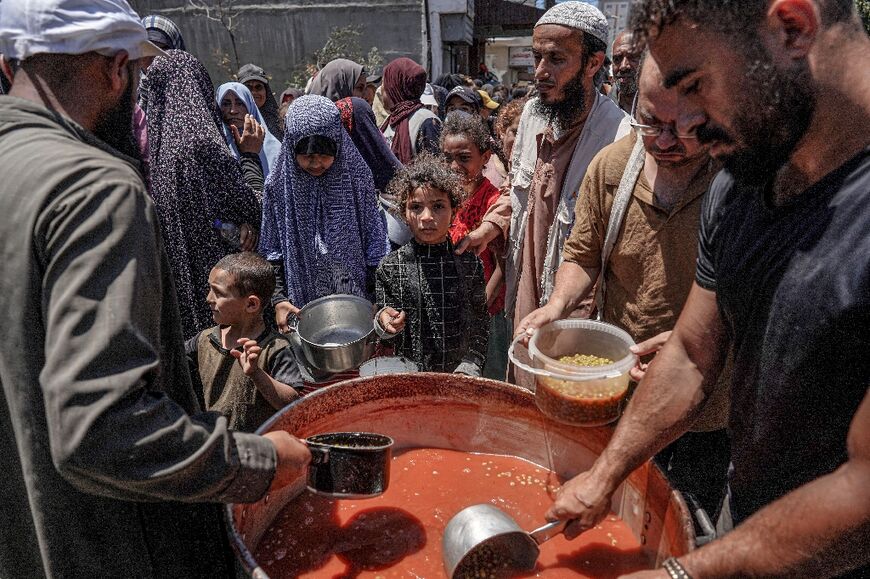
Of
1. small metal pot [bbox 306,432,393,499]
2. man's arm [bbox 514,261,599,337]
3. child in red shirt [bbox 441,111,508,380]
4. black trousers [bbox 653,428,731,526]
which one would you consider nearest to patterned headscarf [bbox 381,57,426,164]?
child in red shirt [bbox 441,111,508,380]

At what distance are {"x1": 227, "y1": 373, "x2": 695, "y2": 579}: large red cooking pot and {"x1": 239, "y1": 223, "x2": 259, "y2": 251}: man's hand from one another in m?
1.83

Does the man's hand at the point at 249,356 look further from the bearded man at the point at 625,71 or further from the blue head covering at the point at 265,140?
the bearded man at the point at 625,71

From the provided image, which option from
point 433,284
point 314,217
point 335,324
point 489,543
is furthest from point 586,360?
point 314,217

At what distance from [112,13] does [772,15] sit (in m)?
1.29

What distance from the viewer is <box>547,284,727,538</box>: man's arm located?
144 cm

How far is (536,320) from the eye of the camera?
2037 mm

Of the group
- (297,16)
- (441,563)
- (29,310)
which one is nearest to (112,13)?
(29,310)

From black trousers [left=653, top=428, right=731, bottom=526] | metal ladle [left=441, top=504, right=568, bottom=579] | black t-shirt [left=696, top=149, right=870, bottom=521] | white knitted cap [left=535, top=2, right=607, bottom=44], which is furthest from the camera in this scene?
white knitted cap [left=535, top=2, right=607, bottom=44]

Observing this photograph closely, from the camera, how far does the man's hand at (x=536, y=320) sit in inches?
74.5

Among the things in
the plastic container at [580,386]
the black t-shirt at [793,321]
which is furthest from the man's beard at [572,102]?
the black t-shirt at [793,321]

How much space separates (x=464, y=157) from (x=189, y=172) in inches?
68.9

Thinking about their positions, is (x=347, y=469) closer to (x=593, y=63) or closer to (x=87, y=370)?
(x=87, y=370)

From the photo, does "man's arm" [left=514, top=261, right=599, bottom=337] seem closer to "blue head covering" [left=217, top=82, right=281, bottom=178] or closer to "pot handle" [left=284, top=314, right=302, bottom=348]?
"pot handle" [left=284, top=314, right=302, bottom=348]

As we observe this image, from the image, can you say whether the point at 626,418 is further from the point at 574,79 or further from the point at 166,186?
the point at 166,186
